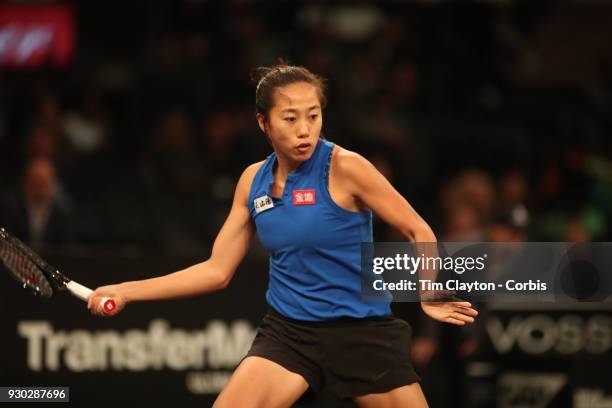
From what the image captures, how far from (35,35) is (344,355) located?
6733mm

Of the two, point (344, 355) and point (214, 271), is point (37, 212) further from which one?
point (344, 355)

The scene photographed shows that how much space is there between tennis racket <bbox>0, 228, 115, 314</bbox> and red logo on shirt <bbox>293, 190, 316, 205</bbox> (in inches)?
40.2

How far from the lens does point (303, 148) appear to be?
15.2ft

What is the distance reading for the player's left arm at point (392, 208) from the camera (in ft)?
15.0

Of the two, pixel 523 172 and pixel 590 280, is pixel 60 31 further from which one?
pixel 590 280

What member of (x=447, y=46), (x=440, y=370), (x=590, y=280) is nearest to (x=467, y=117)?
(x=447, y=46)

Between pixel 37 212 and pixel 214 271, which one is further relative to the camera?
pixel 37 212

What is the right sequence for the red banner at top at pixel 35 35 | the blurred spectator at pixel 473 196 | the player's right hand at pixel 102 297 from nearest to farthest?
the player's right hand at pixel 102 297 < the blurred spectator at pixel 473 196 < the red banner at top at pixel 35 35

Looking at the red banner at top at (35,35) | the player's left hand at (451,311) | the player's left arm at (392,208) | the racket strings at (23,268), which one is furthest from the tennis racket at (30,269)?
the red banner at top at (35,35)

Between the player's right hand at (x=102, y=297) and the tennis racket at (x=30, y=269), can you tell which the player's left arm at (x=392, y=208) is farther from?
the tennis racket at (x=30, y=269)

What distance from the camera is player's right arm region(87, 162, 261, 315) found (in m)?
4.85

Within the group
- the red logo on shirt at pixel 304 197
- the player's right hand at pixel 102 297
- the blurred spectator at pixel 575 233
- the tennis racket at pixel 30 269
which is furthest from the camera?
the blurred spectator at pixel 575 233

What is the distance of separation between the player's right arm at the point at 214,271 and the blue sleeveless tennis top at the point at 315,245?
21cm

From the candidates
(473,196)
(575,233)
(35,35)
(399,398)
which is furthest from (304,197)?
(35,35)
